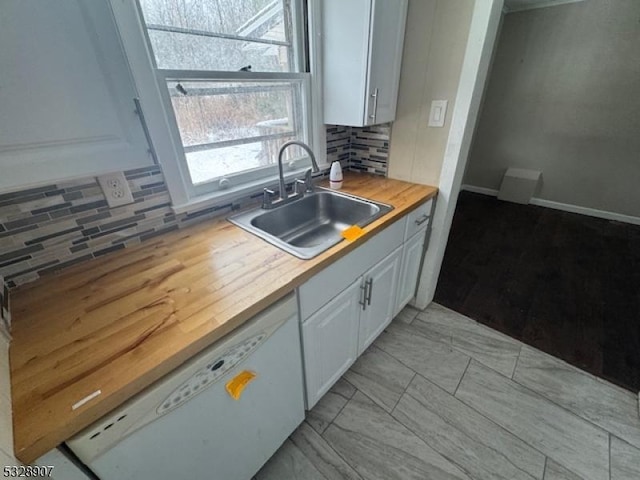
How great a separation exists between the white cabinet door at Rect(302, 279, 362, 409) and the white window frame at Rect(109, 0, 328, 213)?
0.70 m

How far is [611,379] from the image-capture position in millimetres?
1428

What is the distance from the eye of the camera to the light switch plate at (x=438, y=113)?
4.52ft

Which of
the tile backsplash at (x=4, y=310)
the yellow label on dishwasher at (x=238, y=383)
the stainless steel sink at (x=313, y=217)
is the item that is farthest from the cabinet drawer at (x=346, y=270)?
the tile backsplash at (x=4, y=310)

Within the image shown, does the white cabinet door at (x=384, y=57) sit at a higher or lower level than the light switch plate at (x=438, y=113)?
higher

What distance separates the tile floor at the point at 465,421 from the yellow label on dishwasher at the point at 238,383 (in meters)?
0.64

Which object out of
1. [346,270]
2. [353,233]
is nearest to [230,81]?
[353,233]

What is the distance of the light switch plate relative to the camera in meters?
1.38

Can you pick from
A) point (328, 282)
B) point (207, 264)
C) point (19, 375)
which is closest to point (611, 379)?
point (328, 282)

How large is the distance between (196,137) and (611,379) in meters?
2.41

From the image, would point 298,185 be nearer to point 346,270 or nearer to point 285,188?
point 285,188

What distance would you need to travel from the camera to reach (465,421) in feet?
4.22

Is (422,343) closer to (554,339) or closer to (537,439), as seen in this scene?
(537,439)

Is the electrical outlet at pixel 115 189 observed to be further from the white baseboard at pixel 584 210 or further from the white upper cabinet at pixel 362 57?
the white baseboard at pixel 584 210

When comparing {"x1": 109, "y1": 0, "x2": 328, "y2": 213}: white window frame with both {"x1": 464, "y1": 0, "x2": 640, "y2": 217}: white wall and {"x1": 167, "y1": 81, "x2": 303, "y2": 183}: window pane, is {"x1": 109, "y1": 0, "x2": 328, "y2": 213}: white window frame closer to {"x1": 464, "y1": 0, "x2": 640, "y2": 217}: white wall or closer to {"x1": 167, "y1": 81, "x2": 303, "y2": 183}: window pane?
{"x1": 167, "y1": 81, "x2": 303, "y2": 183}: window pane
